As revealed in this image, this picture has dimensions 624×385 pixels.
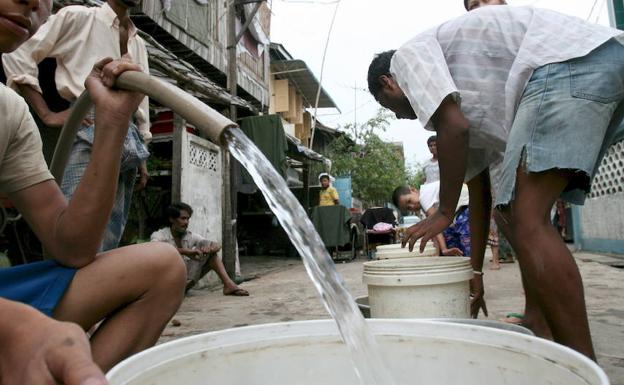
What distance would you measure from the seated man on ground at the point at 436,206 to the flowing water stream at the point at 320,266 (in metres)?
3.16

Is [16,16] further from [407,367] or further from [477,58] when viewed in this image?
[477,58]

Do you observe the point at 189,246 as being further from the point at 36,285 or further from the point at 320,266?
the point at 320,266

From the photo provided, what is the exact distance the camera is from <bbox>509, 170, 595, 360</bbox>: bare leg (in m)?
1.27

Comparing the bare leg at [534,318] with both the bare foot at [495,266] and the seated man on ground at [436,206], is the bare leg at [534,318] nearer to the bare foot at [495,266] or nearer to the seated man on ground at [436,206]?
the seated man on ground at [436,206]

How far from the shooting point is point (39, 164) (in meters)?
1.23

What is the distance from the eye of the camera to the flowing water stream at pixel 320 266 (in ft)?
2.96

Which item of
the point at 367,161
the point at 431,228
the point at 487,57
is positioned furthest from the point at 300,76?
the point at 431,228

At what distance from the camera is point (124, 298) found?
117 centimetres

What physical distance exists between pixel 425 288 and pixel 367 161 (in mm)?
13857

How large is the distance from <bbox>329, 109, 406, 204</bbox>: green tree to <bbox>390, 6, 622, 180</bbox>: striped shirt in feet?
44.8

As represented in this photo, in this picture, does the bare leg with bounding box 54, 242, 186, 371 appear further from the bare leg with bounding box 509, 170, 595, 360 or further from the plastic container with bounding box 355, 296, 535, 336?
the bare leg with bounding box 509, 170, 595, 360

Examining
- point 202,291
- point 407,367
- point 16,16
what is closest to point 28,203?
point 16,16

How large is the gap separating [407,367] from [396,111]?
3.94ft

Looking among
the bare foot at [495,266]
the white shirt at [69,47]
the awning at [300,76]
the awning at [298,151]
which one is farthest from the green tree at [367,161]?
the white shirt at [69,47]
